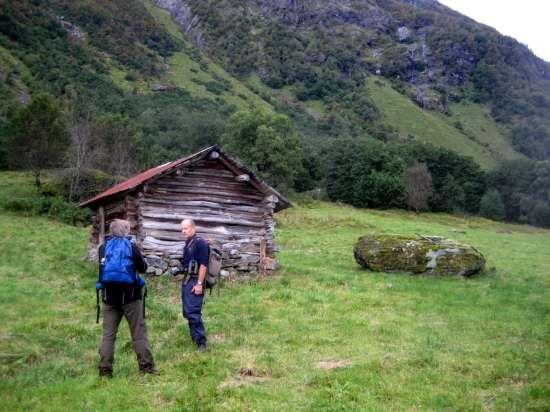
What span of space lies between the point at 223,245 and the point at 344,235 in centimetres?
1829

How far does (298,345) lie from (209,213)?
922 cm

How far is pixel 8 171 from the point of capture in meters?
46.9

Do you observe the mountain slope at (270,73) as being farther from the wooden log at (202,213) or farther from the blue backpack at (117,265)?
the blue backpack at (117,265)

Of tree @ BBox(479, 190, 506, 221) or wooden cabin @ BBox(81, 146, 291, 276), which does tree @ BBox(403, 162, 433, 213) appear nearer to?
tree @ BBox(479, 190, 506, 221)

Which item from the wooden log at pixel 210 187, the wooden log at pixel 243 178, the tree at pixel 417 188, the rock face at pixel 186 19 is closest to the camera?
the wooden log at pixel 210 187

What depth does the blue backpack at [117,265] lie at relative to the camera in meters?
7.77

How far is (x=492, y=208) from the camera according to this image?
70000 mm

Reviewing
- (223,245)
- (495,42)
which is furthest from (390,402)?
(495,42)

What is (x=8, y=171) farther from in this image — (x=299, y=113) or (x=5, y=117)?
(x=299, y=113)

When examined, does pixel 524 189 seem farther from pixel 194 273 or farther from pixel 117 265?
pixel 117 265

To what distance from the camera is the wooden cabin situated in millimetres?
17719

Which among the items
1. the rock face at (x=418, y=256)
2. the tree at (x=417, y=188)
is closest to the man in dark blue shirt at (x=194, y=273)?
the rock face at (x=418, y=256)

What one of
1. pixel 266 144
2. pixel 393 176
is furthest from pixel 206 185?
pixel 393 176

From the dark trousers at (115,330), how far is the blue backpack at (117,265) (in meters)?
0.41
